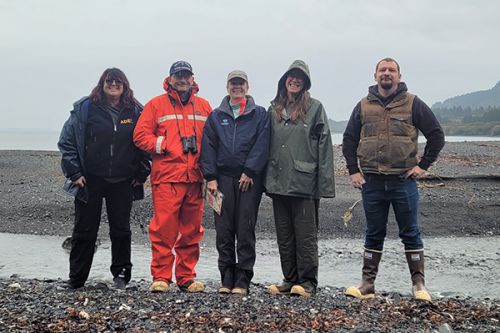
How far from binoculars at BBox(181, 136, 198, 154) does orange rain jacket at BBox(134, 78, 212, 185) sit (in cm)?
3

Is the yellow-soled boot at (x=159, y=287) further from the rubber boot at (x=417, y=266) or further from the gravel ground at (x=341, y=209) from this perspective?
the gravel ground at (x=341, y=209)

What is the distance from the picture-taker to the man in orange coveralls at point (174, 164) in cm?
650

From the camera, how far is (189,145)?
257 inches

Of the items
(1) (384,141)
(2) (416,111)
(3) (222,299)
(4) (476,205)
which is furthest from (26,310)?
(4) (476,205)

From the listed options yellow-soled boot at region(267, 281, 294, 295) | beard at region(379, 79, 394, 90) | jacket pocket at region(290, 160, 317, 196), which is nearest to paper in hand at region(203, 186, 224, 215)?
jacket pocket at region(290, 160, 317, 196)

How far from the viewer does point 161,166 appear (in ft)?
21.5

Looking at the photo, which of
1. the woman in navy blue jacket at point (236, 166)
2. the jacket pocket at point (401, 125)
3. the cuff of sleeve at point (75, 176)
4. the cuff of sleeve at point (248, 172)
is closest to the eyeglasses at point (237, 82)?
the woman in navy blue jacket at point (236, 166)

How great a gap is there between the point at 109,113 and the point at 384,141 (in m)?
3.02

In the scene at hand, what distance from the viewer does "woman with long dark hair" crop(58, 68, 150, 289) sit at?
6562mm

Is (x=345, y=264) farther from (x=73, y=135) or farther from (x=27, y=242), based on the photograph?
(x=27, y=242)

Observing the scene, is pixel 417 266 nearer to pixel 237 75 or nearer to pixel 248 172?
pixel 248 172

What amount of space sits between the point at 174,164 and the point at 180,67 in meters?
1.06

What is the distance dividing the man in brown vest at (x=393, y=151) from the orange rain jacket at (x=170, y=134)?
1.74 m

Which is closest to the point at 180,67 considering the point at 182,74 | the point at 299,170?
the point at 182,74
